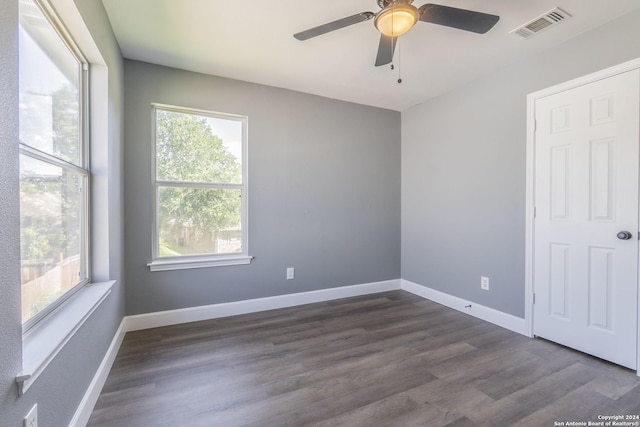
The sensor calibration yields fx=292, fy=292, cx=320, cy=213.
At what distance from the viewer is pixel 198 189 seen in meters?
3.00

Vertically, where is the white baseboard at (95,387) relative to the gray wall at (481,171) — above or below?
below

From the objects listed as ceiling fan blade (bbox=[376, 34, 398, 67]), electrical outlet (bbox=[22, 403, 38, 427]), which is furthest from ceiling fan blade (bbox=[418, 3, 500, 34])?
electrical outlet (bbox=[22, 403, 38, 427])

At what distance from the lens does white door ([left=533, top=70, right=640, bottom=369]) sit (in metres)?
2.07

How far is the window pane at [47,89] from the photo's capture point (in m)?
1.24

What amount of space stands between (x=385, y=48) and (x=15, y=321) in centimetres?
232

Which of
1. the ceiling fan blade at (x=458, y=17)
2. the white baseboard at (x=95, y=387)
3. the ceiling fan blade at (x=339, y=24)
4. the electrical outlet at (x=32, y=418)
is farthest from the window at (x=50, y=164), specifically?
the ceiling fan blade at (x=458, y=17)

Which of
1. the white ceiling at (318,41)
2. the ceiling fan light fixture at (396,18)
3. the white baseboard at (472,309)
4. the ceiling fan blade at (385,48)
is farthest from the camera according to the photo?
the white baseboard at (472,309)

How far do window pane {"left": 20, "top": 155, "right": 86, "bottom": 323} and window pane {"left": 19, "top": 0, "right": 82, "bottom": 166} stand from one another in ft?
0.43

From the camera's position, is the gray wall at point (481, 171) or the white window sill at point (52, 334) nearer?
the white window sill at point (52, 334)

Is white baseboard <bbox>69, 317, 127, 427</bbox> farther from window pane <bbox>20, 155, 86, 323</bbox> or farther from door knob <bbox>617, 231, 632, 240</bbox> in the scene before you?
door knob <bbox>617, 231, 632, 240</bbox>

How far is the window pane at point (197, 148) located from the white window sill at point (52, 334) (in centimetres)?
145

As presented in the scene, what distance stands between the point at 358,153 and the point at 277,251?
1645 millimetres

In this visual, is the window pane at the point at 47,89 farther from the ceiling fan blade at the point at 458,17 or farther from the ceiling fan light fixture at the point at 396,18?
the ceiling fan blade at the point at 458,17

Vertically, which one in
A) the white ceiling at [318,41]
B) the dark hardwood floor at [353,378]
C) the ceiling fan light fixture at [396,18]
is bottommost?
the dark hardwood floor at [353,378]
